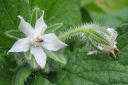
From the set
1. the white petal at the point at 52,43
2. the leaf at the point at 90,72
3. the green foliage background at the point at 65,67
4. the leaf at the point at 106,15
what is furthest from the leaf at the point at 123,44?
the leaf at the point at 106,15

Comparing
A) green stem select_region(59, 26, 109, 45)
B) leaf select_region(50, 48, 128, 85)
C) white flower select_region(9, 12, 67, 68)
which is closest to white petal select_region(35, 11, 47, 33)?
white flower select_region(9, 12, 67, 68)

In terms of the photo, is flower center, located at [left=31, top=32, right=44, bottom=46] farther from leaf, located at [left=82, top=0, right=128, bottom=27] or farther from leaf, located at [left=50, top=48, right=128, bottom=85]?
leaf, located at [left=82, top=0, right=128, bottom=27]

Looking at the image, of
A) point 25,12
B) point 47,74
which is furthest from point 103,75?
point 25,12

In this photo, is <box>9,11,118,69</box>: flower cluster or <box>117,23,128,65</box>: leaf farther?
<box>117,23,128,65</box>: leaf

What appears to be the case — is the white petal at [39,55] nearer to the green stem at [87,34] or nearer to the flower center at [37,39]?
the flower center at [37,39]

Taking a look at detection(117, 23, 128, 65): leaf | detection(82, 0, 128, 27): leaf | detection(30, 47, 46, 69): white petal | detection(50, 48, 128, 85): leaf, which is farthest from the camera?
detection(82, 0, 128, 27): leaf

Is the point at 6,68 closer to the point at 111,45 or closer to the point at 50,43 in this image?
the point at 50,43

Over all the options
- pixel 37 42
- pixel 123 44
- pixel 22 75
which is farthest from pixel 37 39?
pixel 123 44
